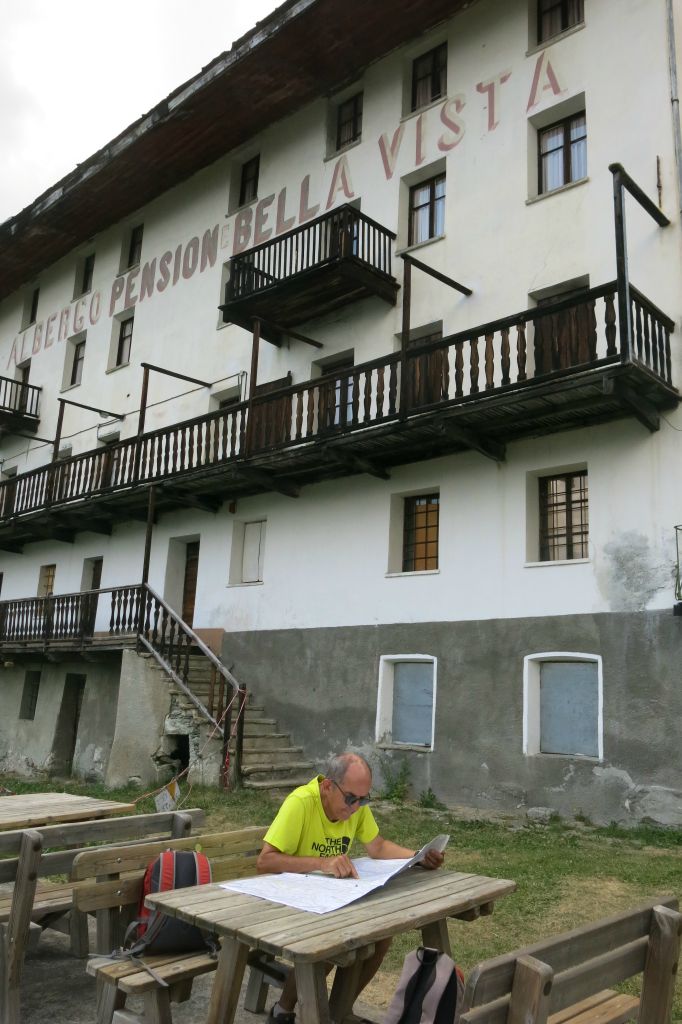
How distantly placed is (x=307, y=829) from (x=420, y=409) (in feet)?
31.9

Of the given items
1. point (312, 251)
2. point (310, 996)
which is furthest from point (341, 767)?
point (312, 251)

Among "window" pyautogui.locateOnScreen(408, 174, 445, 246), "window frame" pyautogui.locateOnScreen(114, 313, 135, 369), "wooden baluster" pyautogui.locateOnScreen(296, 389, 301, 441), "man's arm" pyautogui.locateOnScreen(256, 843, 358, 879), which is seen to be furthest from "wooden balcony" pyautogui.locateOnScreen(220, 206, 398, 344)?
"man's arm" pyautogui.locateOnScreen(256, 843, 358, 879)

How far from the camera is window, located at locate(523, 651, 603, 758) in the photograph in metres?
12.2

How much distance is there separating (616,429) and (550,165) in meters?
5.70

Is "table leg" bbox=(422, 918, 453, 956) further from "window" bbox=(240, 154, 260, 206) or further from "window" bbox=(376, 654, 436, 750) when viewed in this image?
"window" bbox=(240, 154, 260, 206)

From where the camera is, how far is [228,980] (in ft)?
12.6

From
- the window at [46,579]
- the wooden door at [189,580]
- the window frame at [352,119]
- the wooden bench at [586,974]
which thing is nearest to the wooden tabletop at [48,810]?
the wooden bench at [586,974]

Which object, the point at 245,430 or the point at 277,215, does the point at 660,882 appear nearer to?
the point at 245,430

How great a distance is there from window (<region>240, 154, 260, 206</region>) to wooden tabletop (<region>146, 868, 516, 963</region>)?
19.8 metres

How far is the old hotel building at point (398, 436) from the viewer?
40.4ft

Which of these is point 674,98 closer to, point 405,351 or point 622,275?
point 622,275

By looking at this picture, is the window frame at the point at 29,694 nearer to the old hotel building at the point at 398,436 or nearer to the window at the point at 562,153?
the old hotel building at the point at 398,436

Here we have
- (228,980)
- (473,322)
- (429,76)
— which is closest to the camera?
(228,980)

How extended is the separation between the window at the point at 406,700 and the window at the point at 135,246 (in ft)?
52.5
